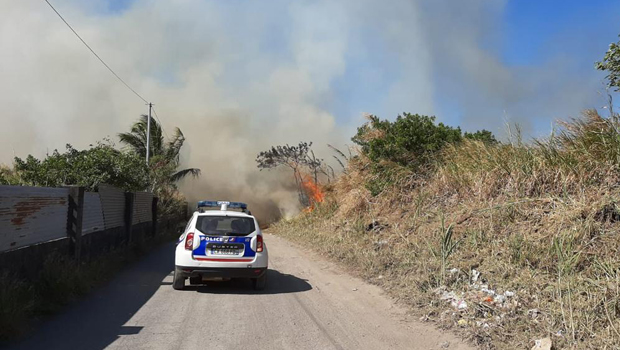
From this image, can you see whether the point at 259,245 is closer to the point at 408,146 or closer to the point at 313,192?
the point at 408,146

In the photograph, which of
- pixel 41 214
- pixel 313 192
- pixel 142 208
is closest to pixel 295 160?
pixel 313 192

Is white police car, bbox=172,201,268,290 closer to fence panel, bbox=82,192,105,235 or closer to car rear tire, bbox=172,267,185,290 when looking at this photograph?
car rear tire, bbox=172,267,185,290

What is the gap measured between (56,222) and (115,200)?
5.02 metres

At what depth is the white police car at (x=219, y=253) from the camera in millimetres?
8820

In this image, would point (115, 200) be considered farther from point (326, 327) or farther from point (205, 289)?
point (326, 327)

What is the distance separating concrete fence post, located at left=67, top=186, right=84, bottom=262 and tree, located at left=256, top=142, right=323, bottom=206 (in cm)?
2108

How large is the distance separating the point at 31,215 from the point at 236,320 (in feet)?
13.0

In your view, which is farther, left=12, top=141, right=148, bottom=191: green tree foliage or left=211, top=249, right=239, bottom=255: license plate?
left=12, top=141, right=148, bottom=191: green tree foliage

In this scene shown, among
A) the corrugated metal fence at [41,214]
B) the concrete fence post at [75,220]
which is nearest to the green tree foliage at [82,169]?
the corrugated metal fence at [41,214]

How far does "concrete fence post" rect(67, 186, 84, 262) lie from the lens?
375 inches

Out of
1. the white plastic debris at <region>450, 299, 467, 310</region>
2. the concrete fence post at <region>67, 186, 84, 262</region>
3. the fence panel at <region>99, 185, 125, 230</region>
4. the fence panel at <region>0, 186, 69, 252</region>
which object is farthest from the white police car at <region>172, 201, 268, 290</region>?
the fence panel at <region>99, 185, 125, 230</region>

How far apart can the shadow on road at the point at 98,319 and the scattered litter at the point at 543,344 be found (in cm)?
477

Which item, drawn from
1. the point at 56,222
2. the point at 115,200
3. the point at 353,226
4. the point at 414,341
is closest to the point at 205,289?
the point at 56,222

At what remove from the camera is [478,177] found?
10.8m
